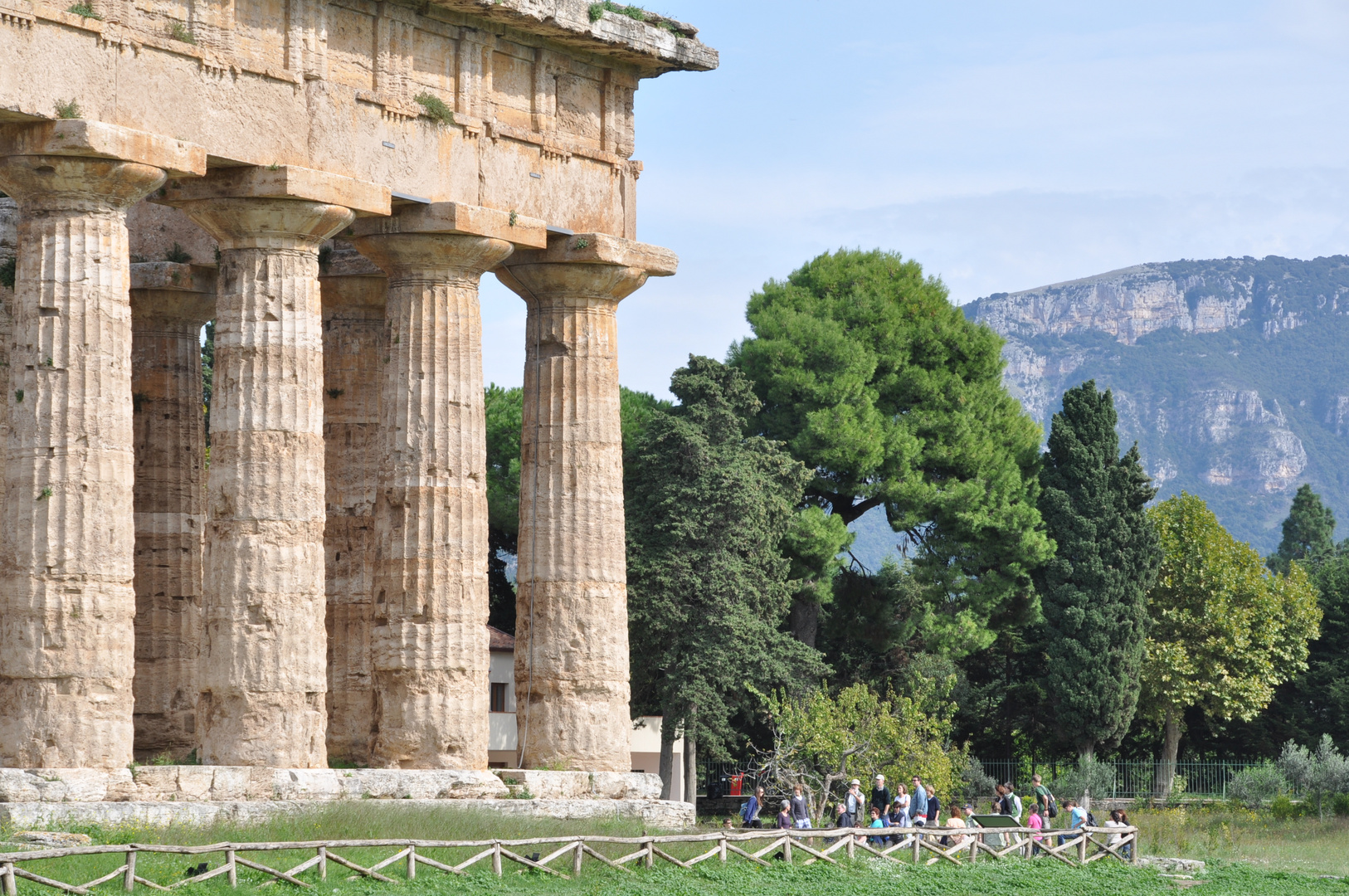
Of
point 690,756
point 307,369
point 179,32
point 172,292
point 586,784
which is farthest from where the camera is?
point 690,756

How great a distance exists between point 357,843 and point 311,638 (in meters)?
5.62

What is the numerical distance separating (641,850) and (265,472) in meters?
7.55

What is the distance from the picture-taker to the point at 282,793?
28.7 meters

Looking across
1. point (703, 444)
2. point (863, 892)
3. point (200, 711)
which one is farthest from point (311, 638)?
point (703, 444)

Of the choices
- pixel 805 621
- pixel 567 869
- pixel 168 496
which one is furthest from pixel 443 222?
pixel 805 621

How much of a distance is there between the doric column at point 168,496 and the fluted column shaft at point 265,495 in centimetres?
506

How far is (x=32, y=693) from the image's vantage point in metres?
26.7

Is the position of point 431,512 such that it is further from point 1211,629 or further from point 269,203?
point 1211,629

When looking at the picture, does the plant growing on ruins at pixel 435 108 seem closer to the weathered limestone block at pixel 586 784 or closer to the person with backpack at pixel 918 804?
the weathered limestone block at pixel 586 784

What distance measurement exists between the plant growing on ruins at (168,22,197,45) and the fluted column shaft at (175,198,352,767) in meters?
2.40

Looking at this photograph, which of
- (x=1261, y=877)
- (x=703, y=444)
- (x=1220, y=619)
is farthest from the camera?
(x=1220, y=619)

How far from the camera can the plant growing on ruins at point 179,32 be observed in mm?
28781

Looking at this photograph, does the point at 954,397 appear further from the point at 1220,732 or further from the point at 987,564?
the point at 1220,732

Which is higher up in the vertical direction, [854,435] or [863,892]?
[854,435]
